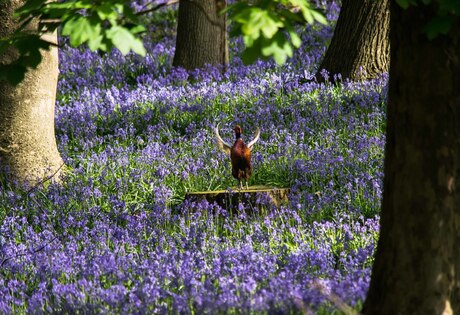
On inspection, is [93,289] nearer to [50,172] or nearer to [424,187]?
[424,187]

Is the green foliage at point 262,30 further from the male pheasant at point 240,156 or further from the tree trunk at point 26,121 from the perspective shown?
the tree trunk at point 26,121

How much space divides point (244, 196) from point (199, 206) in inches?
15.4

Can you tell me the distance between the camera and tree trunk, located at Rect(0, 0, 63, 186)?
8.13 metres

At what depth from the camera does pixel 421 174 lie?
4137 mm

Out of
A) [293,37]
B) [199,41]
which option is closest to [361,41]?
[199,41]

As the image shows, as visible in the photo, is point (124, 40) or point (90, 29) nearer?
point (124, 40)

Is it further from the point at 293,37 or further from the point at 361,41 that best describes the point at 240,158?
the point at 361,41

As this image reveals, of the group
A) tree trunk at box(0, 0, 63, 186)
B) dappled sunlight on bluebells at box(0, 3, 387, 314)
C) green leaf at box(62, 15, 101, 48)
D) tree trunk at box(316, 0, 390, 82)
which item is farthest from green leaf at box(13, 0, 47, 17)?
tree trunk at box(316, 0, 390, 82)

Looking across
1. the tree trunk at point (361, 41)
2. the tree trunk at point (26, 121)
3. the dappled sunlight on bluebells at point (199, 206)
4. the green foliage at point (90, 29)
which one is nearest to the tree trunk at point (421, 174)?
the dappled sunlight on bluebells at point (199, 206)

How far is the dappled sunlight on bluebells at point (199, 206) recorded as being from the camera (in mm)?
5066

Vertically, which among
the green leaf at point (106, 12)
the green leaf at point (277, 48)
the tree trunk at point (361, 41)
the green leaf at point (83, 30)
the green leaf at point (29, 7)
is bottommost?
the green leaf at point (277, 48)

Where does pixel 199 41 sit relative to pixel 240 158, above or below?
above

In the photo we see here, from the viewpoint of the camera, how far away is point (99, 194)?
7664 mm

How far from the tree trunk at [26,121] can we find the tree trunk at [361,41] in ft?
12.3
